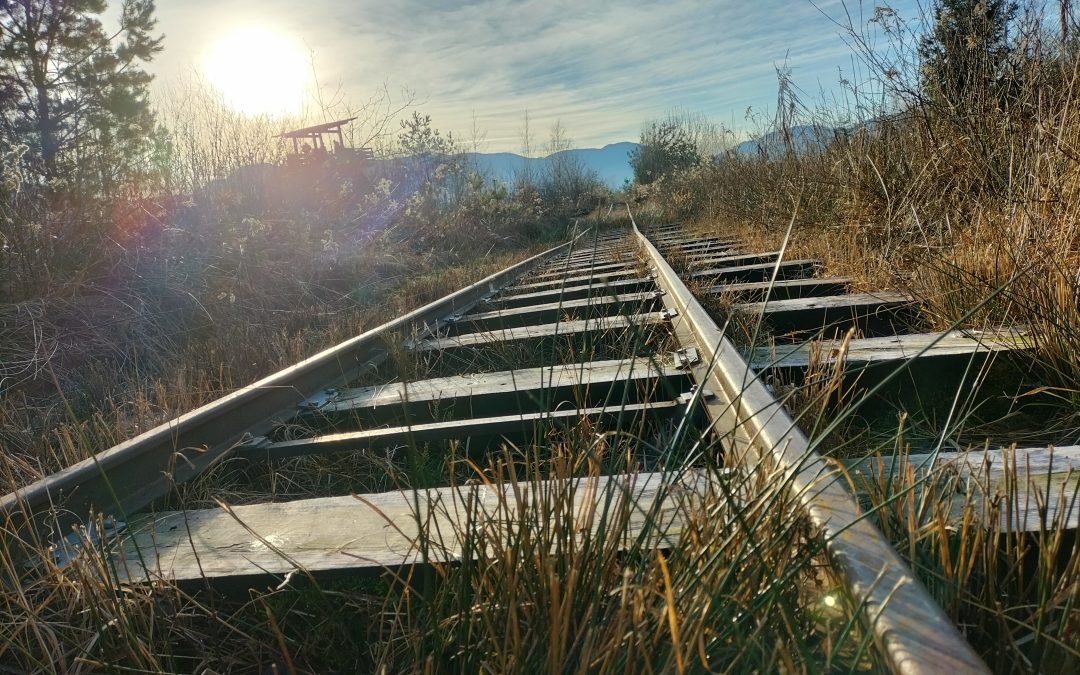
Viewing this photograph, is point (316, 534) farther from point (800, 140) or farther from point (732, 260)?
point (800, 140)

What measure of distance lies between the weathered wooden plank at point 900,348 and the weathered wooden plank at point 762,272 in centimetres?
214

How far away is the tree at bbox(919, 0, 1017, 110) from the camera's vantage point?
343cm

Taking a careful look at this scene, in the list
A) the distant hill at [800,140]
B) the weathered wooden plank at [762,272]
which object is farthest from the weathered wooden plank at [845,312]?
the distant hill at [800,140]

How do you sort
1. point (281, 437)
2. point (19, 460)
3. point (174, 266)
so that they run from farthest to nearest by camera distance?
point (174, 266)
point (281, 437)
point (19, 460)

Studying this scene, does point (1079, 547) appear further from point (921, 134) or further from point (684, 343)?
point (921, 134)

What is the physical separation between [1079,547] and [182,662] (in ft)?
5.01

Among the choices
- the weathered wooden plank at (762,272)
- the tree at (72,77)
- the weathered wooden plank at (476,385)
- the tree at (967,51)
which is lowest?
the weathered wooden plank at (476,385)

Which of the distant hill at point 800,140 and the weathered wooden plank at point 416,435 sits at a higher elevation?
the distant hill at point 800,140

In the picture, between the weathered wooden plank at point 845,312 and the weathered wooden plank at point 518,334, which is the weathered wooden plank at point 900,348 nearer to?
the weathered wooden plank at point 845,312

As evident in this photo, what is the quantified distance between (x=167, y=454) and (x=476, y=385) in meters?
1.11

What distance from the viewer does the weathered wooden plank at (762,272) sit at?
4.83 meters

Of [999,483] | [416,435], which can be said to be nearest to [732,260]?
[416,435]

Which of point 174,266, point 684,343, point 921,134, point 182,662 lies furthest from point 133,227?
point 921,134

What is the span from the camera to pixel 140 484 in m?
2.05
